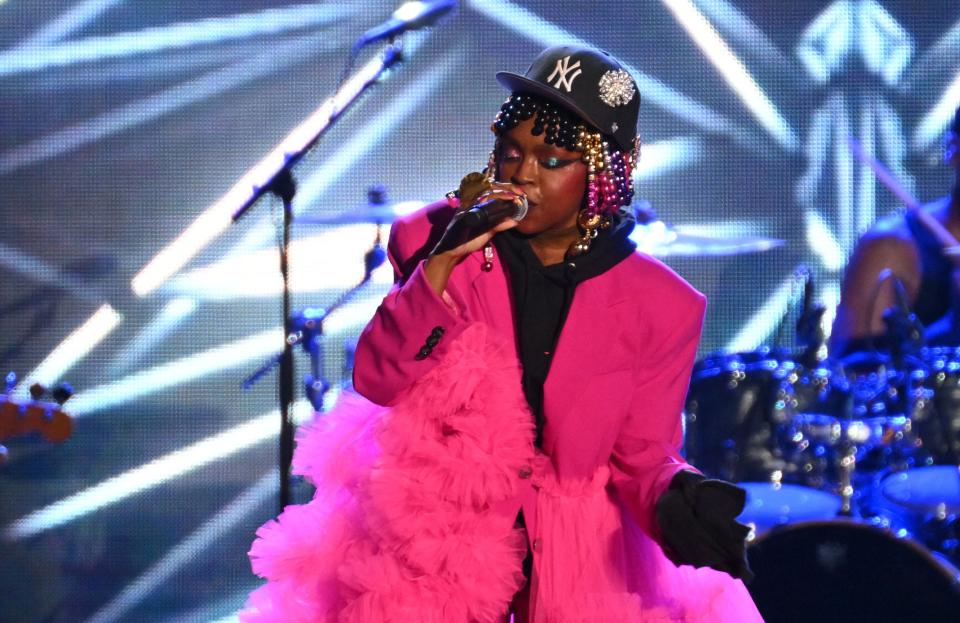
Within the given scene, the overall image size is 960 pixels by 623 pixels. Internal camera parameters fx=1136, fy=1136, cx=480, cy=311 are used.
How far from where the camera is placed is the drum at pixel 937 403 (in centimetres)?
415

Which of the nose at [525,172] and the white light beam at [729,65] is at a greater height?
the white light beam at [729,65]

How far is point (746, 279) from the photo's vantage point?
5.45 m

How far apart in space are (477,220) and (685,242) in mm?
2923

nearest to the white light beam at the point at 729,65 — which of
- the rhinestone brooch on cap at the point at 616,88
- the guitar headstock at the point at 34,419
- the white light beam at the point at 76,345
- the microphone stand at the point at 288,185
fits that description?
the microphone stand at the point at 288,185

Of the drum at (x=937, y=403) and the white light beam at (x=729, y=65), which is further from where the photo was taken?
the white light beam at (x=729, y=65)

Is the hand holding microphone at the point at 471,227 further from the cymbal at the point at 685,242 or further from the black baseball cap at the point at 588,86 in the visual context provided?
the cymbal at the point at 685,242

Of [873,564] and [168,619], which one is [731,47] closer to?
[873,564]

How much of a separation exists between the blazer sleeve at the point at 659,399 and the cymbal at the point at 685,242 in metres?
2.04

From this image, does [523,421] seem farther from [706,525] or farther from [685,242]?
[685,242]

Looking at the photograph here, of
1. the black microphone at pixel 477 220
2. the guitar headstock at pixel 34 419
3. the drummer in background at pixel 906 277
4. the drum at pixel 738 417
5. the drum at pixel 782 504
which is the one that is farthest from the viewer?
the drummer in background at pixel 906 277

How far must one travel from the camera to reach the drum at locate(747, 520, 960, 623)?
3043 millimetres

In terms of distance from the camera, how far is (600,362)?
7.04 feet

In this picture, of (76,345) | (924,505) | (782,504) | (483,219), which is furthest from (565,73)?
(76,345)

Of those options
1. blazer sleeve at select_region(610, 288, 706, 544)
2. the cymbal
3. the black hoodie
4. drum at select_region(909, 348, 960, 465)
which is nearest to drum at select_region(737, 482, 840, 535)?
drum at select_region(909, 348, 960, 465)
